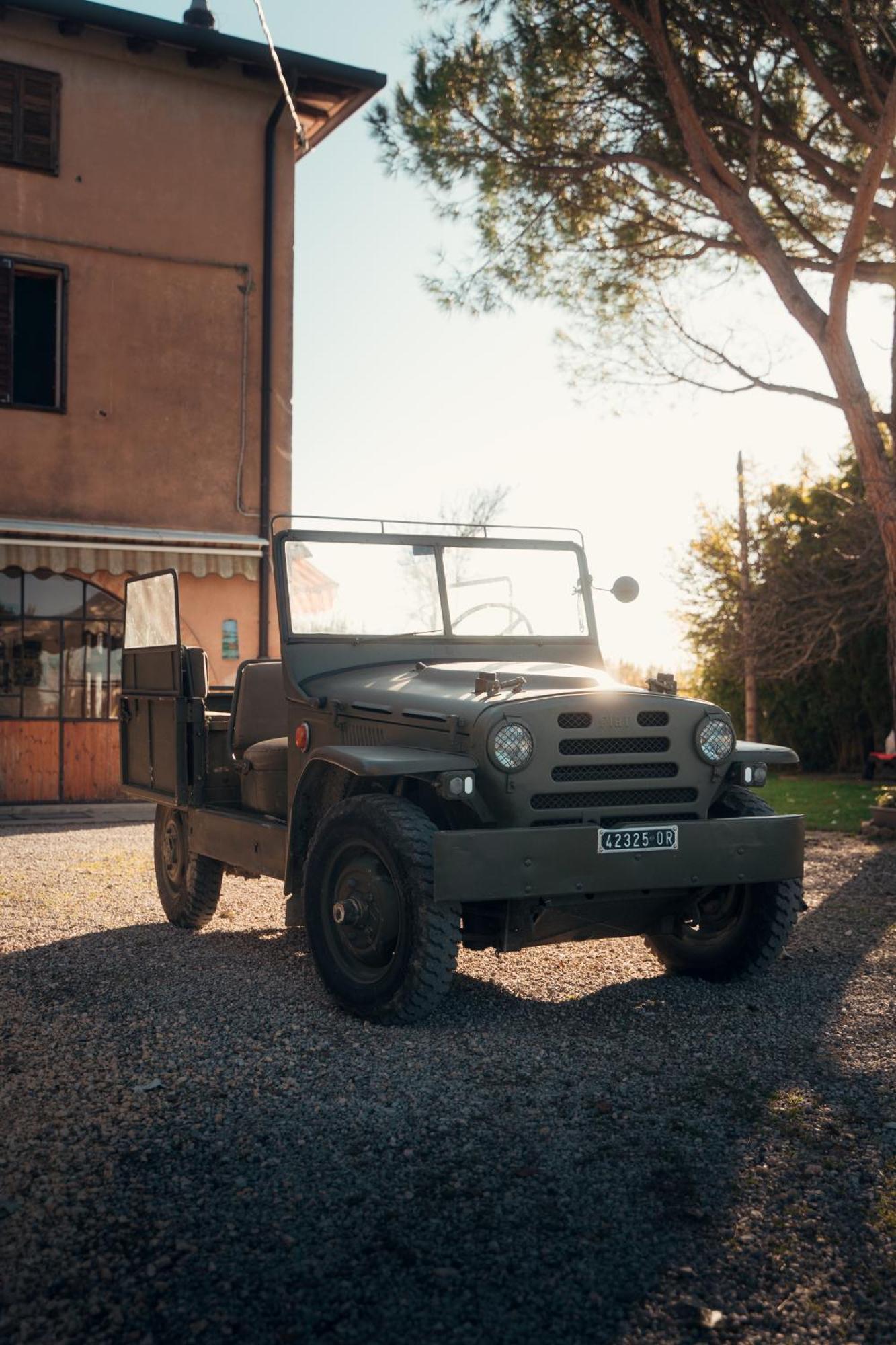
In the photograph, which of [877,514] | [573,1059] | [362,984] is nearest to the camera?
[573,1059]

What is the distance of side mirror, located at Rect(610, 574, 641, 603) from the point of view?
6270mm

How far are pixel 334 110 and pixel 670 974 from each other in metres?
13.1

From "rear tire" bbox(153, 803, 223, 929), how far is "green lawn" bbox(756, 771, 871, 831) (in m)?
6.37

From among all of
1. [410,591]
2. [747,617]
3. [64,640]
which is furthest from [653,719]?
[747,617]

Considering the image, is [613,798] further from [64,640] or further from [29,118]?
[29,118]

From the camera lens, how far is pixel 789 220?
42.4 feet

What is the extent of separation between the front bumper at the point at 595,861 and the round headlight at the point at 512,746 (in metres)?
0.25

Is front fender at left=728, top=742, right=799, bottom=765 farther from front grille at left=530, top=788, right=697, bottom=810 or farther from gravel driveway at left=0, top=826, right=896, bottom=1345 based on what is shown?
gravel driveway at left=0, top=826, right=896, bottom=1345

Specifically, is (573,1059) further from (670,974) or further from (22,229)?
(22,229)

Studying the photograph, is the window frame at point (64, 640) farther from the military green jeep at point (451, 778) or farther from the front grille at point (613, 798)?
the front grille at point (613, 798)

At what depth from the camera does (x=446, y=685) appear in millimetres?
5328

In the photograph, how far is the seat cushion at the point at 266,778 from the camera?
5957 millimetres

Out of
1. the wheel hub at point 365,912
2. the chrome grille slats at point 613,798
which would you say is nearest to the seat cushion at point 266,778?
the wheel hub at point 365,912

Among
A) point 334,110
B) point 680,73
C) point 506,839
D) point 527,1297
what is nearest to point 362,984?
point 506,839
